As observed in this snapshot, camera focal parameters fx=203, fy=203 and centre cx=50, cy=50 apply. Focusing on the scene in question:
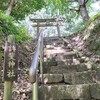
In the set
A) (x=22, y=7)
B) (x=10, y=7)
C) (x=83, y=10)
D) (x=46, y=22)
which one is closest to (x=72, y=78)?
(x=10, y=7)

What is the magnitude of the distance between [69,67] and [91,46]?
2.27 m

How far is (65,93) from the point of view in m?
3.68

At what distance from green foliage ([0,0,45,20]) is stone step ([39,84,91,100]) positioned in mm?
6882

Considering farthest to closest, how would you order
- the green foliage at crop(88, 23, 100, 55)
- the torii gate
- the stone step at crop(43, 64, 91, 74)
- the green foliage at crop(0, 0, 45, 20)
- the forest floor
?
the torii gate
the green foliage at crop(0, 0, 45, 20)
the green foliage at crop(88, 23, 100, 55)
the stone step at crop(43, 64, 91, 74)
the forest floor

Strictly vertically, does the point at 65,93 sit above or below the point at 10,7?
below

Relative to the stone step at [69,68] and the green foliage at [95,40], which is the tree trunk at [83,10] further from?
the stone step at [69,68]

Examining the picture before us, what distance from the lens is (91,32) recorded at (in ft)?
24.8

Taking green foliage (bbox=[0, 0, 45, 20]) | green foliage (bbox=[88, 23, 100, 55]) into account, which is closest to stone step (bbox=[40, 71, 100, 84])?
green foliage (bbox=[88, 23, 100, 55])

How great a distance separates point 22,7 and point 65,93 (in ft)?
24.6

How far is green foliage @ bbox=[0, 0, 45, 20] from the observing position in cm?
998

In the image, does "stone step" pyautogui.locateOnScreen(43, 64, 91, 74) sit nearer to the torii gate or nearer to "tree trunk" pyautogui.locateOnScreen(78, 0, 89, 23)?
the torii gate

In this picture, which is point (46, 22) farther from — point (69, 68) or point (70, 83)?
point (70, 83)

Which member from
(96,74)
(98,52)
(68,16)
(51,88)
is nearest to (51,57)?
(98,52)

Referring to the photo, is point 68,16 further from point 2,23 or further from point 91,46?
point 2,23
